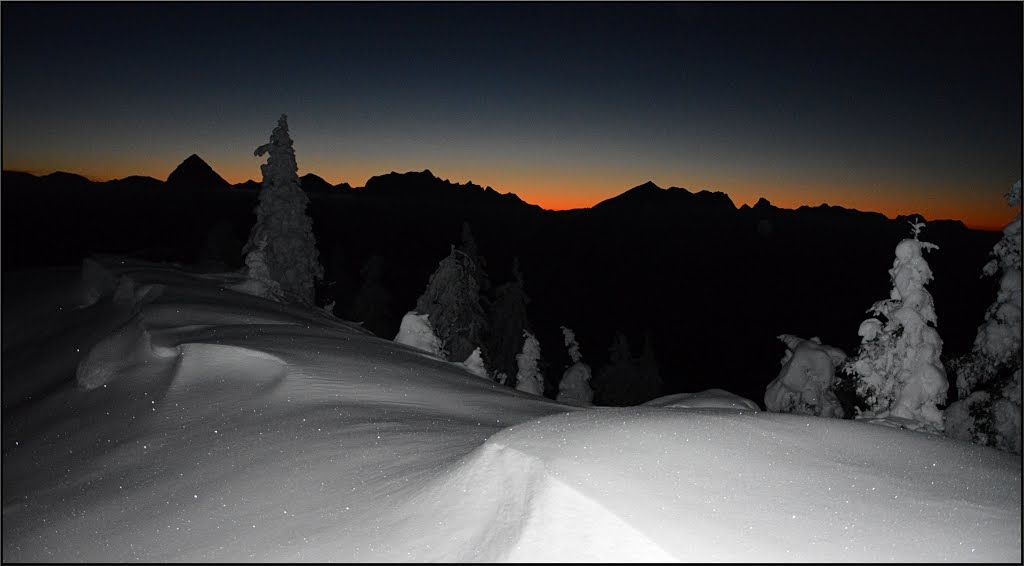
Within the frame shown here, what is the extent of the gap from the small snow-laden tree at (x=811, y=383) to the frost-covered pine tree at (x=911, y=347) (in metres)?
4.35

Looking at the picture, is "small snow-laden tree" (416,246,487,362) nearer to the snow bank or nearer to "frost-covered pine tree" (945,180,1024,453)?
the snow bank

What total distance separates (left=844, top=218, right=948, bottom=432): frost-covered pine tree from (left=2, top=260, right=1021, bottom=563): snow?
947 cm

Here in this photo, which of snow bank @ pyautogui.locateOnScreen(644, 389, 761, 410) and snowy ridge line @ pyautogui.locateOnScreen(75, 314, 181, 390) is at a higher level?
snowy ridge line @ pyautogui.locateOnScreen(75, 314, 181, 390)

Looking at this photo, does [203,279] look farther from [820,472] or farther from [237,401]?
[820,472]

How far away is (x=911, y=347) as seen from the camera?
1345cm

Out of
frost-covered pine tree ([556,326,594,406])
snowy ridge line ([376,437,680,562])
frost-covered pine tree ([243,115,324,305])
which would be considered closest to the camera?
snowy ridge line ([376,437,680,562])

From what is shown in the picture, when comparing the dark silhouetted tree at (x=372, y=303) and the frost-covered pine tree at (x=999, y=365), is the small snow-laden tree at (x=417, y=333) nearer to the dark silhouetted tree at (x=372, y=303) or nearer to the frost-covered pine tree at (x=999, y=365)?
the frost-covered pine tree at (x=999, y=365)

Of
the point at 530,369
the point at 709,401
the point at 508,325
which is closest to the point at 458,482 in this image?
the point at 709,401

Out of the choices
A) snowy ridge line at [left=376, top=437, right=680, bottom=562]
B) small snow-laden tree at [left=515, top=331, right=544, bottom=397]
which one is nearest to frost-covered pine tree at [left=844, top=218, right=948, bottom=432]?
snowy ridge line at [left=376, top=437, right=680, bottom=562]

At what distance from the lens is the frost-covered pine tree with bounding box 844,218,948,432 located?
1318 cm

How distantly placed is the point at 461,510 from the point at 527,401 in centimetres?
462

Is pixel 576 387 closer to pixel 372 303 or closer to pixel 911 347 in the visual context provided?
pixel 911 347

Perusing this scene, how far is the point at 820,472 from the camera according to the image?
430 cm

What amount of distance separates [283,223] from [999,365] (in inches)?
1081
